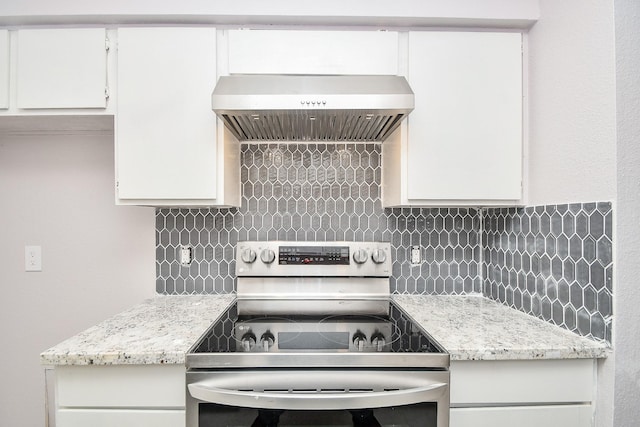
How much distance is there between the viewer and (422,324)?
132 cm

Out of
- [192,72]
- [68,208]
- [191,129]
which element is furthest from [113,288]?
[192,72]

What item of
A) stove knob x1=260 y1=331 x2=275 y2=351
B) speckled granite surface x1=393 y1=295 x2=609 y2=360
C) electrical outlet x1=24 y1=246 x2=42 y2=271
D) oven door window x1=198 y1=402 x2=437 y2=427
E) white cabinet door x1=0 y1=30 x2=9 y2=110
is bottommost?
oven door window x1=198 y1=402 x2=437 y2=427

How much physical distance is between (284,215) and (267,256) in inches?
8.7

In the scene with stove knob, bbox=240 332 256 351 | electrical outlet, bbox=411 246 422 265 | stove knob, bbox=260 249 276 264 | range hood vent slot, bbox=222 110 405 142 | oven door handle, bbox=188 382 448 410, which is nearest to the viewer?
oven door handle, bbox=188 382 448 410

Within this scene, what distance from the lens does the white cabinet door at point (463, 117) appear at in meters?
1.43

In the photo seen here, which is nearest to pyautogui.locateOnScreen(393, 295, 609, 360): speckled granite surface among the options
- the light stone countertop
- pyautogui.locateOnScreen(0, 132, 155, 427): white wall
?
the light stone countertop

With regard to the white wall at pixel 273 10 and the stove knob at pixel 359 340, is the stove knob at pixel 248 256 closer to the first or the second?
the stove knob at pixel 359 340

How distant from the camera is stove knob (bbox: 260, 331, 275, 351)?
3.81 ft

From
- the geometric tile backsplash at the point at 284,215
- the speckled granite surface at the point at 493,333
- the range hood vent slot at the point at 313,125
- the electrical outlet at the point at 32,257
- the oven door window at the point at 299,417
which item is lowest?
the oven door window at the point at 299,417

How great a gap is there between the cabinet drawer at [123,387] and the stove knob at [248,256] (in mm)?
647

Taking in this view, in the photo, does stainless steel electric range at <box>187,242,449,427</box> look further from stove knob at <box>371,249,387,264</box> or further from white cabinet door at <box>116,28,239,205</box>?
white cabinet door at <box>116,28,239,205</box>

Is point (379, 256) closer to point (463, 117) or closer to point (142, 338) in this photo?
point (463, 117)

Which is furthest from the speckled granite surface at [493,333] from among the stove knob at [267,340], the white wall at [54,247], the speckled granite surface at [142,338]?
the white wall at [54,247]

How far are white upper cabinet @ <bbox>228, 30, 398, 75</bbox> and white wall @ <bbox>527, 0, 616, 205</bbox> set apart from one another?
0.57 m
